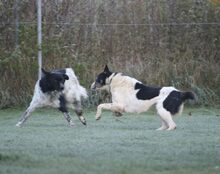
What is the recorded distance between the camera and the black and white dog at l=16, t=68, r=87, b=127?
1240 centimetres

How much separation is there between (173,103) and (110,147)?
10.5 ft

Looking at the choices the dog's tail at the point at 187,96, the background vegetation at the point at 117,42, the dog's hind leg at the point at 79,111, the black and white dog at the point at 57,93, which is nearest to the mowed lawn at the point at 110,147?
the dog's hind leg at the point at 79,111

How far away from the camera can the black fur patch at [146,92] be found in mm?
12102

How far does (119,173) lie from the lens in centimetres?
671

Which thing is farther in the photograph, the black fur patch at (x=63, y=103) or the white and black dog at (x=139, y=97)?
the black fur patch at (x=63, y=103)

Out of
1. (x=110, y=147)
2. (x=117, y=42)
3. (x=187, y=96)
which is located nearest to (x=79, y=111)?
(x=187, y=96)

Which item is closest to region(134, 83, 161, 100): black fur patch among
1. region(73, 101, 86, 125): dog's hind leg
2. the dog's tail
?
the dog's tail

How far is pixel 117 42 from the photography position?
1789 cm

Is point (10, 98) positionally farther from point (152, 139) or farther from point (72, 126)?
point (152, 139)

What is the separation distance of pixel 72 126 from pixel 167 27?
6.30 metres

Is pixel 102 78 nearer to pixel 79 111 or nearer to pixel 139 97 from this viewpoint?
pixel 79 111

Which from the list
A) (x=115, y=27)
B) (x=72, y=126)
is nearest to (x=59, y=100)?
(x=72, y=126)

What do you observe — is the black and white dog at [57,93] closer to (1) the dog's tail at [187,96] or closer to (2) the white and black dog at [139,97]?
(2) the white and black dog at [139,97]

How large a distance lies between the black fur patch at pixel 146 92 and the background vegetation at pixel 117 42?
4.17 m
